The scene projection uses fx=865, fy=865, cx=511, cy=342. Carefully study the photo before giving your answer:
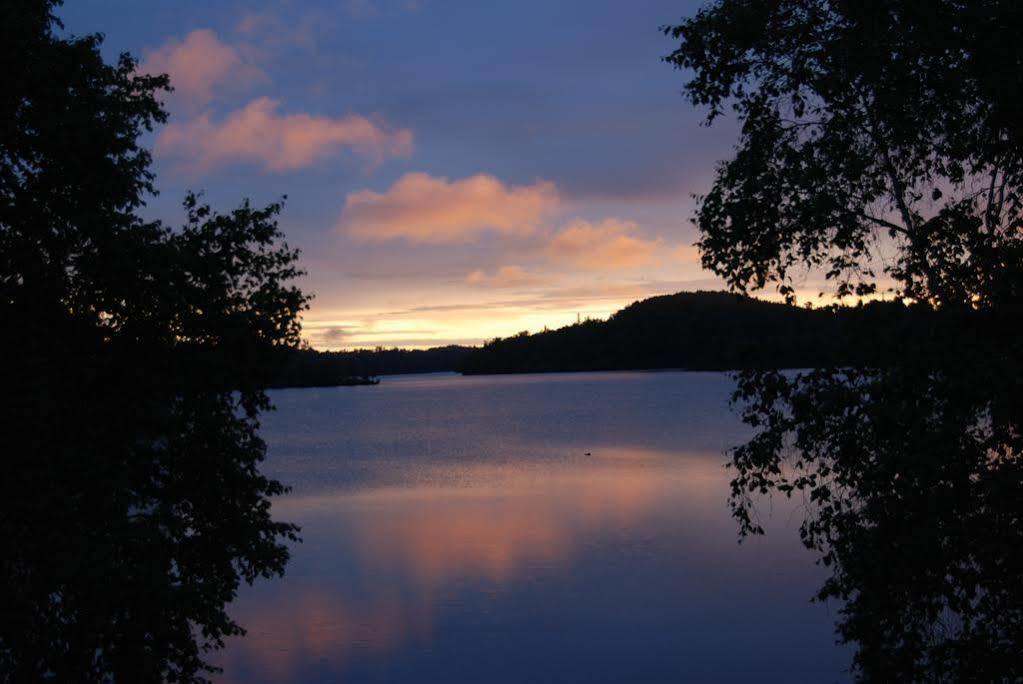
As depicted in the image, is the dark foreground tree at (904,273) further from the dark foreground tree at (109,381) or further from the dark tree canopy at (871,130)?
the dark foreground tree at (109,381)

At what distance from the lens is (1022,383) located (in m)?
7.96

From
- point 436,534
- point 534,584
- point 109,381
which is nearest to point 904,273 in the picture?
point 109,381

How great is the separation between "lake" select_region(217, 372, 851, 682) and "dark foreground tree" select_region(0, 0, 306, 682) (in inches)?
243

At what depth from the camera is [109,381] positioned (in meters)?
13.4

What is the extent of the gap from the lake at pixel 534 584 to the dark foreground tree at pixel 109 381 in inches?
243

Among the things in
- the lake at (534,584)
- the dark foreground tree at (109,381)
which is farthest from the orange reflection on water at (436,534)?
the dark foreground tree at (109,381)

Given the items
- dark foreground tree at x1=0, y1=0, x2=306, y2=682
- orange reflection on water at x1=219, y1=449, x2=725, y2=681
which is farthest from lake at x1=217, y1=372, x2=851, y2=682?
dark foreground tree at x1=0, y1=0, x2=306, y2=682

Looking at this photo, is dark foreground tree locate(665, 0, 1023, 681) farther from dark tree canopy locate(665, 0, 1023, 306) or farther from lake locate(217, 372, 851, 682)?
lake locate(217, 372, 851, 682)

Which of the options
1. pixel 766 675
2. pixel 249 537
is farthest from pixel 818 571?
pixel 249 537

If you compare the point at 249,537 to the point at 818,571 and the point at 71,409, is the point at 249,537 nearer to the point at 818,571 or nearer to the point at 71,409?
the point at 71,409

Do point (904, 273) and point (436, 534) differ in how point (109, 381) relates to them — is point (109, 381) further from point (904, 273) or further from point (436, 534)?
point (436, 534)

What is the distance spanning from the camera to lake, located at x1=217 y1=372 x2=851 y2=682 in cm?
1916

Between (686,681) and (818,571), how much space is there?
10.0m

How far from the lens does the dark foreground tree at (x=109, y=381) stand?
11664mm
